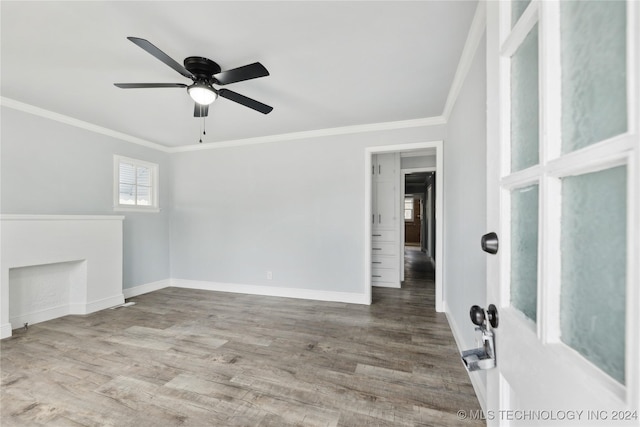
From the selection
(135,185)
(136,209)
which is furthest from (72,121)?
(136,209)

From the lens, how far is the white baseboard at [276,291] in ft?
12.0

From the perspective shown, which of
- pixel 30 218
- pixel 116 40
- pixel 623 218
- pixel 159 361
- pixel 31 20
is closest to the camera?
pixel 623 218

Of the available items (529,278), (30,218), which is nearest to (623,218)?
(529,278)

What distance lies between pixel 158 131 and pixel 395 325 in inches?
161

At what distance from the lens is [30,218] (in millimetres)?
2789

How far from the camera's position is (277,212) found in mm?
4035

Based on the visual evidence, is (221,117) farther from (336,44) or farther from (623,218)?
(623,218)

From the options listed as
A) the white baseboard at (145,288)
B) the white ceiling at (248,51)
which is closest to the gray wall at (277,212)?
the white baseboard at (145,288)

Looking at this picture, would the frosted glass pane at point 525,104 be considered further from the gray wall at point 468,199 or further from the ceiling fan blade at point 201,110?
the ceiling fan blade at point 201,110

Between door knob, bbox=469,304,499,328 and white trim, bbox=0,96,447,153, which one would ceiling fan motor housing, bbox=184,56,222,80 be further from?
door knob, bbox=469,304,499,328

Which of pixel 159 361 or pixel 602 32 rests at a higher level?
pixel 602 32

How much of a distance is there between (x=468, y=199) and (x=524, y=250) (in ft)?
5.29

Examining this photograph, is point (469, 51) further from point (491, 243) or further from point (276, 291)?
point (276, 291)

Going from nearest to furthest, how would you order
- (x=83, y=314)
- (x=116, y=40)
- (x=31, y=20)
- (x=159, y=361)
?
1. (x=31, y=20)
2. (x=116, y=40)
3. (x=159, y=361)
4. (x=83, y=314)
